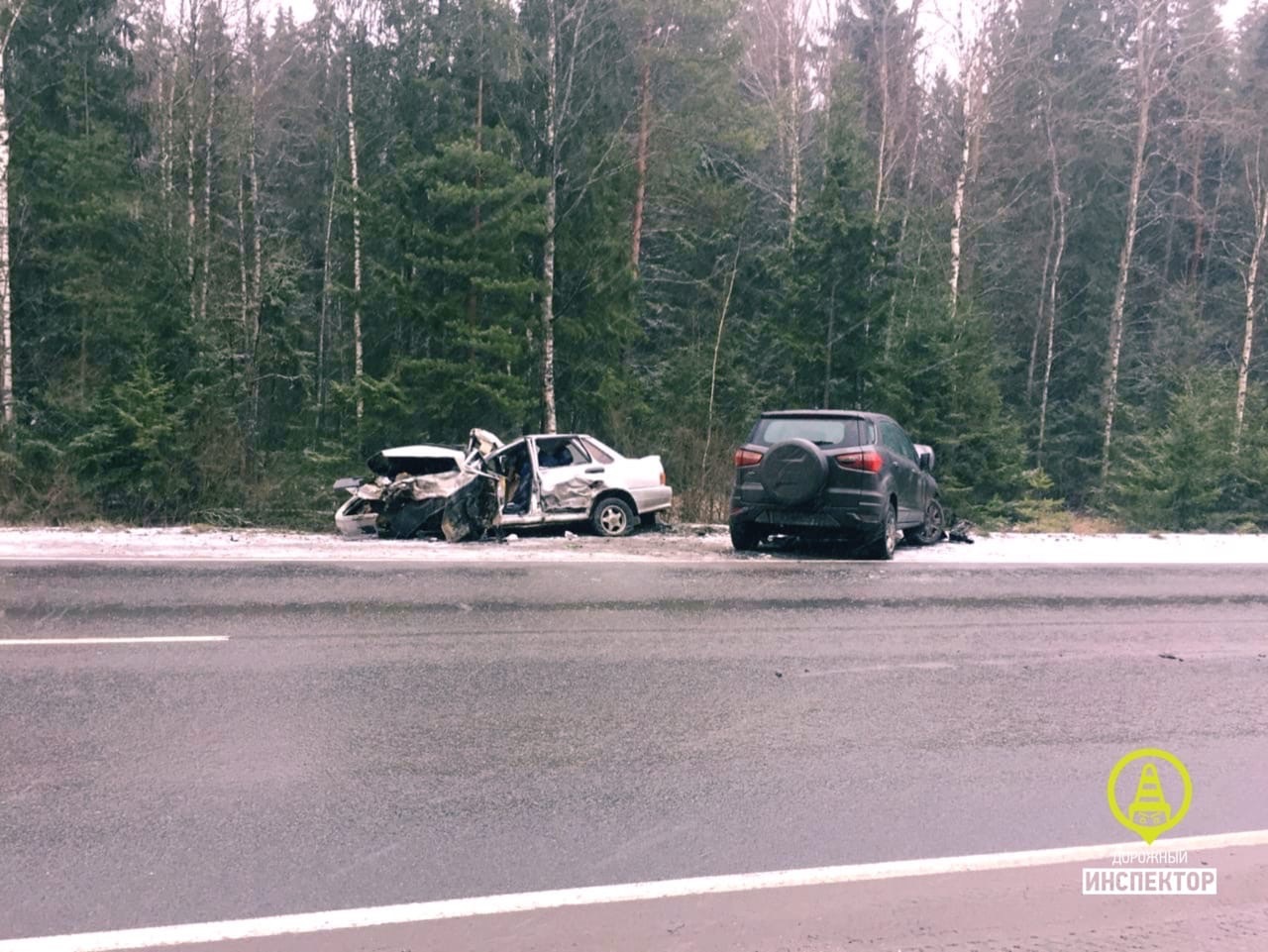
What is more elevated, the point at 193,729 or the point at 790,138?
the point at 790,138

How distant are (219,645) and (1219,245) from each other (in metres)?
43.2

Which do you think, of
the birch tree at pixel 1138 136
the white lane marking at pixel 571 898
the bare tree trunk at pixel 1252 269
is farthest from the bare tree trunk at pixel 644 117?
the white lane marking at pixel 571 898

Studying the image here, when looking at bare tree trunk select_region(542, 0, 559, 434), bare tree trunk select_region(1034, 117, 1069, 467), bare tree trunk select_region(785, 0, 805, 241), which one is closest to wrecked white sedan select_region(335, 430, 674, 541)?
bare tree trunk select_region(542, 0, 559, 434)

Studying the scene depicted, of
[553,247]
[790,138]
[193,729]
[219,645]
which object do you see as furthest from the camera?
[790,138]

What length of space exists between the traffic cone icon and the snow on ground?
792 cm

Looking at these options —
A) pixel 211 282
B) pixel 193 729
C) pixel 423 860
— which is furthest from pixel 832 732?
pixel 211 282

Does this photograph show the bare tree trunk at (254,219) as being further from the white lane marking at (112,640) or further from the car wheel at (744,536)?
the white lane marking at (112,640)

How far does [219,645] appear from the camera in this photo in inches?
310

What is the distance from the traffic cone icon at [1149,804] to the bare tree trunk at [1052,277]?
33722 millimetres

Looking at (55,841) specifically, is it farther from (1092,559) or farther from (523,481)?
(1092,559)


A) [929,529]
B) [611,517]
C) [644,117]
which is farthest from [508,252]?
[929,529]

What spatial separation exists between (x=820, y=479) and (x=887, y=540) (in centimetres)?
136

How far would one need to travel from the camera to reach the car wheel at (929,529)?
15.5m

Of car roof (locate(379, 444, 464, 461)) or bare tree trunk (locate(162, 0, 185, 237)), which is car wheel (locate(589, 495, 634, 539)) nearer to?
car roof (locate(379, 444, 464, 461))
